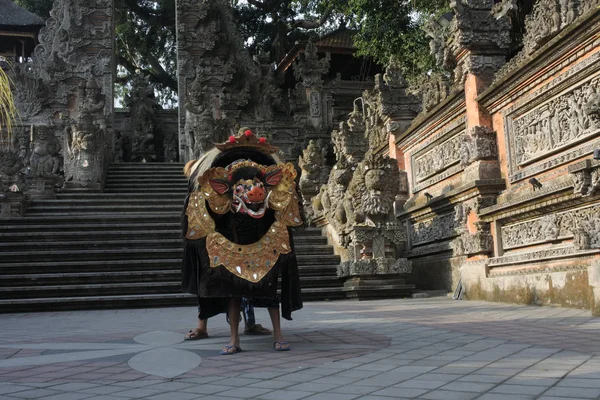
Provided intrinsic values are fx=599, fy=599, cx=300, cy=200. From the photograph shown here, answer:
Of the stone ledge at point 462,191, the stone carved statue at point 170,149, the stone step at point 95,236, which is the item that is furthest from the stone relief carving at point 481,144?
the stone carved statue at point 170,149

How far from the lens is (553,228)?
7391 millimetres

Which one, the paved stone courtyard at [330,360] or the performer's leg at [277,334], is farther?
the performer's leg at [277,334]

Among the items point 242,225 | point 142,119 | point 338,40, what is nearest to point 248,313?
point 242,225

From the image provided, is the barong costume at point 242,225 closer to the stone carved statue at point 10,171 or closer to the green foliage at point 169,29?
the stone carved statue at point 10,171

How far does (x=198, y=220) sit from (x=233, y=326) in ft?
2.94

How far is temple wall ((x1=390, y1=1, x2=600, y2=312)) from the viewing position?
6.86 meters

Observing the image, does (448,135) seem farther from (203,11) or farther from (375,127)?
(203,11)

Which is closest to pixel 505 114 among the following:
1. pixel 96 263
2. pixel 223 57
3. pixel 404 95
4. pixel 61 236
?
pixel 404 95

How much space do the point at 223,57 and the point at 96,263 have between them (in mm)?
17337

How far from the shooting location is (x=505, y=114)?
8.96 m

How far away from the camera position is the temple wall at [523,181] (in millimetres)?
6855

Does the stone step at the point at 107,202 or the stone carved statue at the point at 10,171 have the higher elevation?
the stone carved statue at the point at 10,171

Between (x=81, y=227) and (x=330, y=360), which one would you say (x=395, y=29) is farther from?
(x=330, y=360)

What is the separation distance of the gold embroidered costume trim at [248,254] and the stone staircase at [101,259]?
335 centimetres
